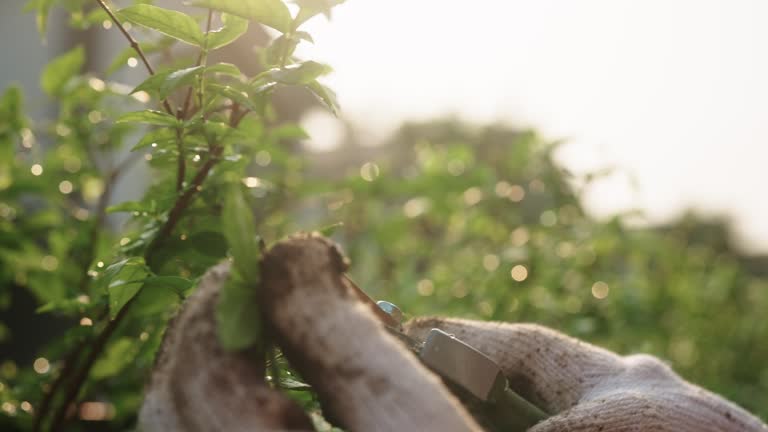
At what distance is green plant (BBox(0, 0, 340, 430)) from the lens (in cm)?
105

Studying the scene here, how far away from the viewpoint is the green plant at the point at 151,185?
1.05 m

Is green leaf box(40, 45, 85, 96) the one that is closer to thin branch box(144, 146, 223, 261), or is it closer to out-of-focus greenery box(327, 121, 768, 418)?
thin branch box(144, 146, 223, 261)

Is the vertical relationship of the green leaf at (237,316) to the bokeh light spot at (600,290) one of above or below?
above

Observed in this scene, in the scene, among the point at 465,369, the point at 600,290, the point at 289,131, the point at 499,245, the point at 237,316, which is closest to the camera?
the point at 237,316

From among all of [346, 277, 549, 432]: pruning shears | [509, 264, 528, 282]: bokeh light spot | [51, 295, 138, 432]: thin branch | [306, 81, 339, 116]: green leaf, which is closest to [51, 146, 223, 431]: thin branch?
[51, 295, 138, 432]: thin branch

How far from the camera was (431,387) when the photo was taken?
730 mm

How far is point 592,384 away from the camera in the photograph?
1.17 metres

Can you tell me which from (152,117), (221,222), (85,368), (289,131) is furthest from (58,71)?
(152,117)

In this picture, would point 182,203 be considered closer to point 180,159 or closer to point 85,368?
point 180,159

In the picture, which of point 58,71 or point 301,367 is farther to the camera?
point 58,71

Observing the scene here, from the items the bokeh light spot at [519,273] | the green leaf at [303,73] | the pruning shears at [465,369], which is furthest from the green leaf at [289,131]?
the bokeh light spot at [519,273]

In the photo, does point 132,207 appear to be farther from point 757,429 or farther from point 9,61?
point 9,61

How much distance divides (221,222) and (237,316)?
592 mm

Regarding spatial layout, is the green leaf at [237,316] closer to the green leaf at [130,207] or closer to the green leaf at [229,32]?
the green leaf at [229,32]
